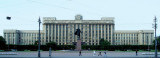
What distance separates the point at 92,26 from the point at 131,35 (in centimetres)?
2611

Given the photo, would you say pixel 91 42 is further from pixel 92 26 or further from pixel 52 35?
pixel 52 35

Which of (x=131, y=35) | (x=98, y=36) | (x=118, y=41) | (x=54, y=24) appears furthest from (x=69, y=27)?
(x=131, y=35)

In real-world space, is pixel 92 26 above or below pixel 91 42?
above

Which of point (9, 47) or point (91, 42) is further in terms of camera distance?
point (91, 42)

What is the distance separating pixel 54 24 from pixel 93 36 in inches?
959

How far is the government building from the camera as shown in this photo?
138 meters

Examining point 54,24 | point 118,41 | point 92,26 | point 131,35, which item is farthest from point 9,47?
point 131,35

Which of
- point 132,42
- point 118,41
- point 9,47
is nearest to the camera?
point 9,47

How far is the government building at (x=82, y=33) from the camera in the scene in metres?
138

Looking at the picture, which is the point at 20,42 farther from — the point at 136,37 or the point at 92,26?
the point at 136,37

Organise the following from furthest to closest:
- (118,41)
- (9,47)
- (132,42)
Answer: (132,42) < (118,41) < (9,47)

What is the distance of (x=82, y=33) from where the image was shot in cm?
14038

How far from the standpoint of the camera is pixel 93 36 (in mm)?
140875

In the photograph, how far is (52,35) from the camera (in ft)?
462
